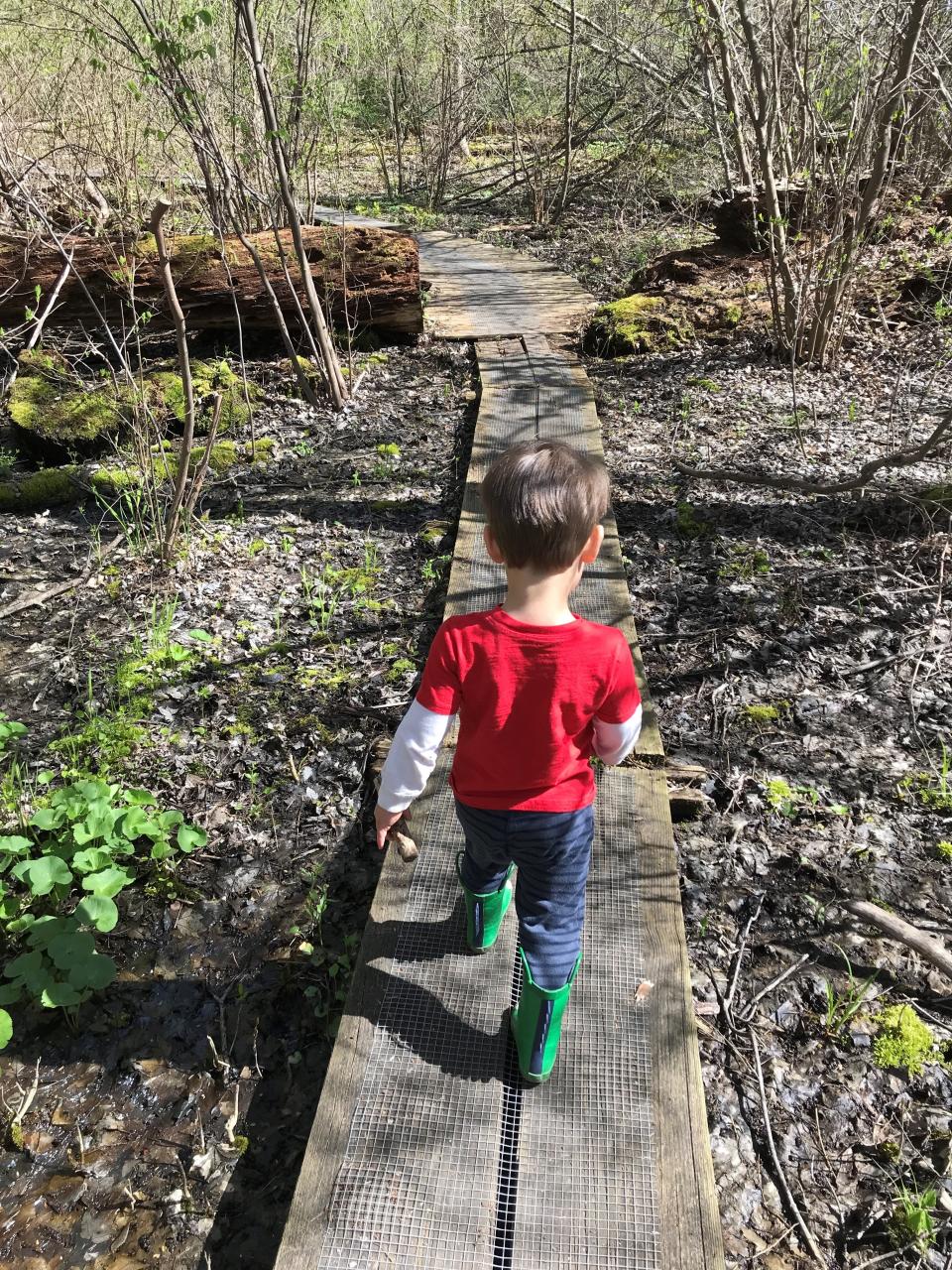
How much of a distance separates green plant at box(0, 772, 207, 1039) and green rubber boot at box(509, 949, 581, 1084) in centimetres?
113

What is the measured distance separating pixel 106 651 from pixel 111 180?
16.7 feet

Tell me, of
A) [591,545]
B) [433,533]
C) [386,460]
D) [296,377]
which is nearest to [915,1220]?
[591,545]

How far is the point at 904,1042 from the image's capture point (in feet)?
6.89

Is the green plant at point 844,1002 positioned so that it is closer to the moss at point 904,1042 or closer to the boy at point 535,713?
the moss at point 904,1042

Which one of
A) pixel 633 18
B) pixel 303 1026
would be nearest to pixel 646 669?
pixel 303 1026

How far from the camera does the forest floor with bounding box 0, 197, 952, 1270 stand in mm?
1902

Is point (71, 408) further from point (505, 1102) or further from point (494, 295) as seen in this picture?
point (505, 1102)

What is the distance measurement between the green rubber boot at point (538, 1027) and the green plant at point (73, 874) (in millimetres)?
1128

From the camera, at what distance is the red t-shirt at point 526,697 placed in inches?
63.4

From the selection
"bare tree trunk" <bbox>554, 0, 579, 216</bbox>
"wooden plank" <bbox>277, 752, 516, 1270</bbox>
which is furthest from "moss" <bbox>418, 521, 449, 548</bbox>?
"bare tree trunk" <bbox>554, 0, 579, 216</bbox>

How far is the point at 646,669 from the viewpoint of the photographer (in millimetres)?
3539

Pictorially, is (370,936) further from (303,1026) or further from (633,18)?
(633,18)

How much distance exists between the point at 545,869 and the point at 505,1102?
0.56 metres

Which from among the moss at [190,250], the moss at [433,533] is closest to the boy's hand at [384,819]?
the moss at [433,533]
